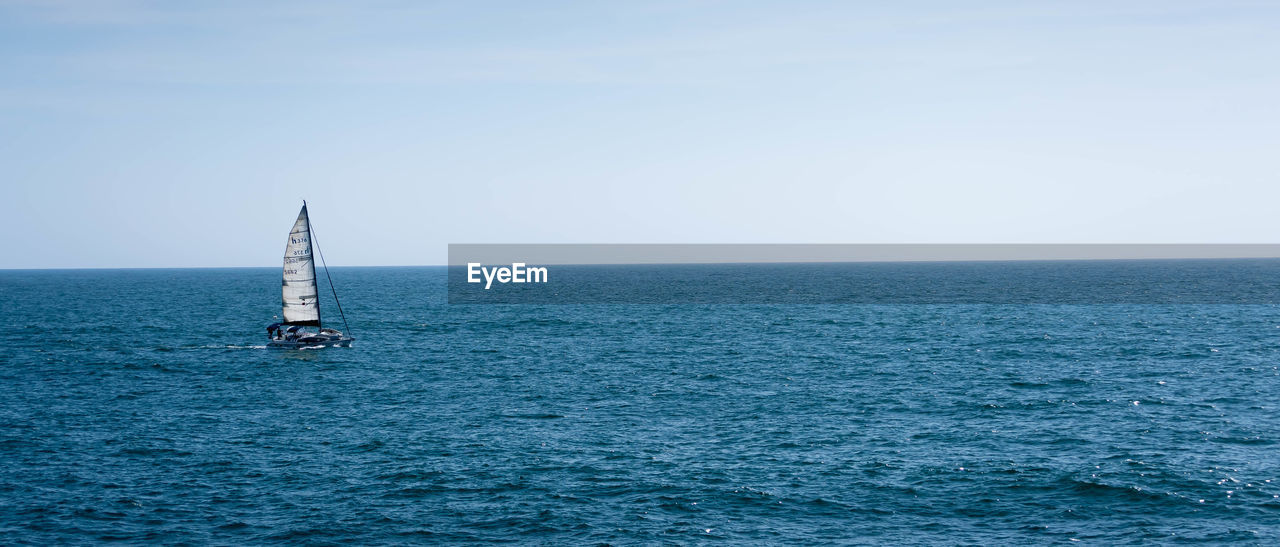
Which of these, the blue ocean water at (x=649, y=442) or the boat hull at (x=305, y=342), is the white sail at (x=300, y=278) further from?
the blue ocean water at (x=649, y=442)

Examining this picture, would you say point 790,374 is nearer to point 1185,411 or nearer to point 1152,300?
point 1185,411

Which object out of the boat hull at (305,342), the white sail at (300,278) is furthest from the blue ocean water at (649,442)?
the white sail at (300,278)

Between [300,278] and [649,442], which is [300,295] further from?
[649,442]

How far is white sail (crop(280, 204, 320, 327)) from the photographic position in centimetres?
8100

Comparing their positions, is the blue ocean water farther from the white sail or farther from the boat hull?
the white sail

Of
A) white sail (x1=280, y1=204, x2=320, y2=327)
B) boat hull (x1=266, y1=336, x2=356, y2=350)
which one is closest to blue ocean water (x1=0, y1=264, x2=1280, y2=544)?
boat hull (x1=266, y1=336, x2=356, y2=350)

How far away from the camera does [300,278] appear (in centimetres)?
8169

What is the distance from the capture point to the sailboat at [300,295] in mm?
81125

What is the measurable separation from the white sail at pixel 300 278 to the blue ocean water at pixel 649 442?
3.93 metres

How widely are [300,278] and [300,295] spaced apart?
1927 millimetres

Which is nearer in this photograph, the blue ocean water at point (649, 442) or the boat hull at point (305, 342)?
the blue ocean water at point (649, 442)

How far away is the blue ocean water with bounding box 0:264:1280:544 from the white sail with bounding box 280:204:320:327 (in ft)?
12.9

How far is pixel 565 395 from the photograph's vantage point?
60.7m

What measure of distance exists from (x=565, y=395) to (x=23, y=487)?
30.8 metres
